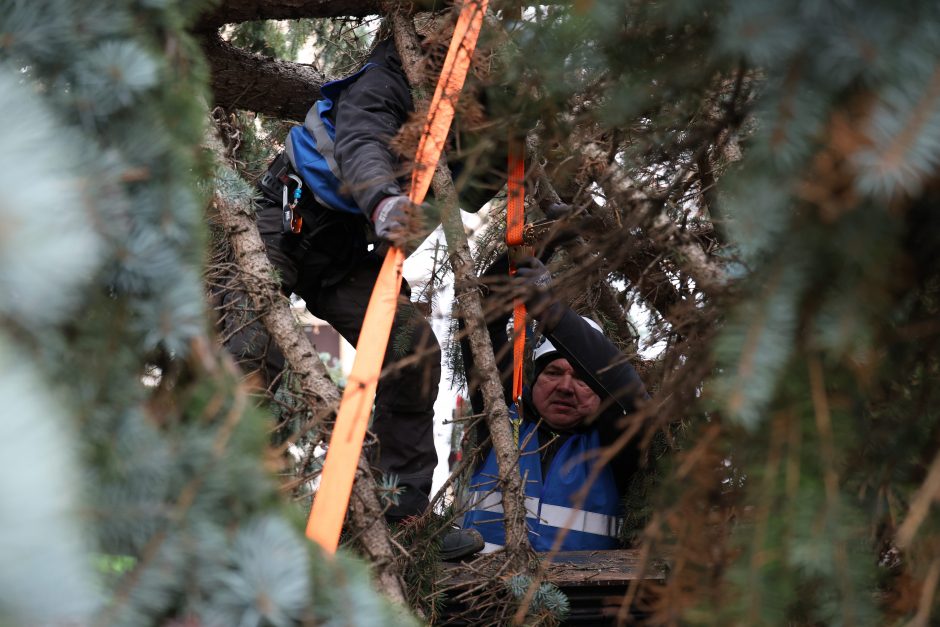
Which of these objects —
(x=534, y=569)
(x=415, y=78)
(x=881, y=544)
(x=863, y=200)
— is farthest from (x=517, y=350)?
(x=863, y=200)

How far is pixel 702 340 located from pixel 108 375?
0.76 meters

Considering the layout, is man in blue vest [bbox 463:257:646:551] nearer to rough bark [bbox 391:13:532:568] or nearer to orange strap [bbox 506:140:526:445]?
orange strap [bbox 506:140:526:445]

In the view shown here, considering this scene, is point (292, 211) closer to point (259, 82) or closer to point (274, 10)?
point (274, 10)

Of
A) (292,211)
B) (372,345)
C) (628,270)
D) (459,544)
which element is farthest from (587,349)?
(372,345)

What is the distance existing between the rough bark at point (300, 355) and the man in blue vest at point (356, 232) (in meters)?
0.20

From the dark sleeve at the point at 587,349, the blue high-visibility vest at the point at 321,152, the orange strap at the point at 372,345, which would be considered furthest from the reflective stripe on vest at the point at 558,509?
the orange strap at the point at 372,345

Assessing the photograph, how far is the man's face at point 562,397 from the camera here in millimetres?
3398

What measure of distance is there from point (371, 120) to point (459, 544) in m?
1.23

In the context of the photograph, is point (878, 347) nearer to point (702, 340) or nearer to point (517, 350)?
point (702, 340)

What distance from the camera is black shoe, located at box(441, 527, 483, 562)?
8.40ft

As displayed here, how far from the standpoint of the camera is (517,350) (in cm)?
242

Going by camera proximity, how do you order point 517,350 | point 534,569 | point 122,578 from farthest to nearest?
point 517,350
point 534,569
point 122,578

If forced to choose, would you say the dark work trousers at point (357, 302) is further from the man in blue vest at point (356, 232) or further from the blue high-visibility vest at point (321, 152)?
the blue high-visibility vest at point (321, 152)

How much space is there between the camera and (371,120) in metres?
2.40
